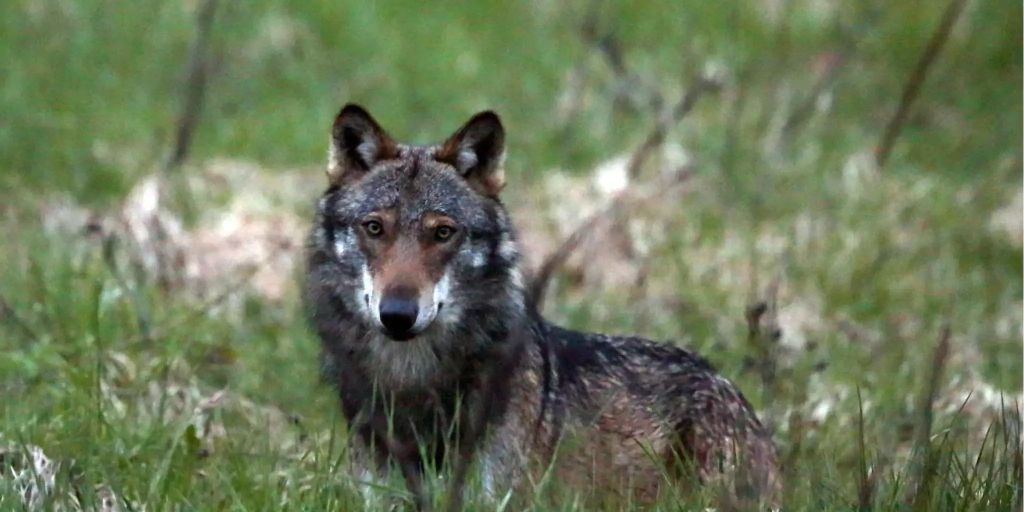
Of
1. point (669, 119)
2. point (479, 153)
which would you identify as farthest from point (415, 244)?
point (669, 119)

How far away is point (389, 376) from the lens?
5980 mm

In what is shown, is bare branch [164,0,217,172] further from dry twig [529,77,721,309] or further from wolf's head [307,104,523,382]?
wolf's head [307,104,523,382]

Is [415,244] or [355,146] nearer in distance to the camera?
[415,244]

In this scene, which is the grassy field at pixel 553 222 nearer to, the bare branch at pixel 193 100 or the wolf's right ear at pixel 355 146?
the bare branch at pixel 193 100

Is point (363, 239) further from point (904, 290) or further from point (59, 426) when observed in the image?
point (904, 290)

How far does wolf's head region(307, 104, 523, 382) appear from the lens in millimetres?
5762

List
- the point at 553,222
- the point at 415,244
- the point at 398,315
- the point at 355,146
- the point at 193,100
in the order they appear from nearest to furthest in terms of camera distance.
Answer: the point at 398,315 → the point at 415,244 → the point at 355,146 → the point at 193,100 → the point at 553,222

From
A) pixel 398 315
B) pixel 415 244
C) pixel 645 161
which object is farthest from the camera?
pixel 645 161

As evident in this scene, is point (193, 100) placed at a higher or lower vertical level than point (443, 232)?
higher

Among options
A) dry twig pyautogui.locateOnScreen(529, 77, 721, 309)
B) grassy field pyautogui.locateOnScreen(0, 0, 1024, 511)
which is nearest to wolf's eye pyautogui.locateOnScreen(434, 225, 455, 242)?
grassy field pyautogui.locateOnScreen(0, 0, 1024, 511)

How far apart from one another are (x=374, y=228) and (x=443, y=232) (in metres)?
0.23

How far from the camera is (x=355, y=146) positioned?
6168 millimetres

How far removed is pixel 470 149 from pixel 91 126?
717 centimetres

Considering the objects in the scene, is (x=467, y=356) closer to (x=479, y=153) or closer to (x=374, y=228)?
(x=374, y=228)
